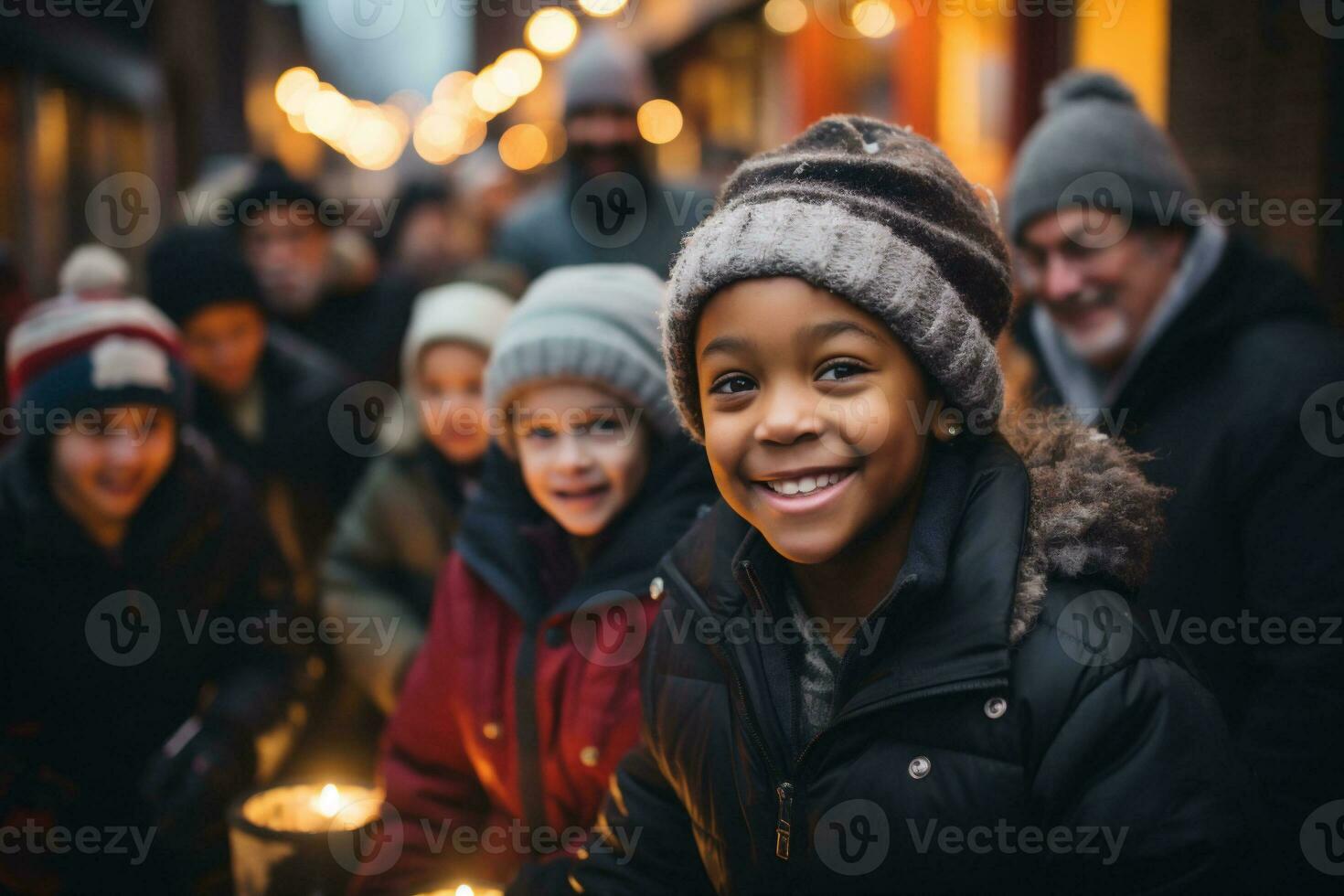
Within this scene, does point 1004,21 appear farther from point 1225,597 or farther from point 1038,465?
point 1038,465

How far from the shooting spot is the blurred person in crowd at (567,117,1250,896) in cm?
144

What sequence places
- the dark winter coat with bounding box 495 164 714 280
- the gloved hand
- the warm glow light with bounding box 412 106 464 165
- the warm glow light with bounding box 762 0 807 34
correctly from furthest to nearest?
the warm glow light with bounding box 412 106 464 165
the warm glow light with bounding box 762 0 807 34
the dark winter coat with bounding box 495 164 714 280
the gloved hand

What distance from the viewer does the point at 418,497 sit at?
11.8ft

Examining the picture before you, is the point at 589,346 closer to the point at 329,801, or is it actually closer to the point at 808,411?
the point at 808,411

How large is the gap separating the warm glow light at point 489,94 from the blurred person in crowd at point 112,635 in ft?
31.8

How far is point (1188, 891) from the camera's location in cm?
140

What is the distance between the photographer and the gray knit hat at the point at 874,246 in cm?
151

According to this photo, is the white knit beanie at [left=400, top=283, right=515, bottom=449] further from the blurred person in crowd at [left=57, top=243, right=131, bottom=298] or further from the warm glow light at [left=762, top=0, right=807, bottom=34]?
the warm glow light at [left=762, top=0, right=807, bottom=34]

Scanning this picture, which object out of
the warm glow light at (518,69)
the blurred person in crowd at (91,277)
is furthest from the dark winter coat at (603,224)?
→ the warm glow light at (518,69)

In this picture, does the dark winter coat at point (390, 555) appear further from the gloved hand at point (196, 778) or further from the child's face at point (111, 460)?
the child's face at point (111, 460)

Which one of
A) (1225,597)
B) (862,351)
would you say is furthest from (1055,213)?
(862,351)

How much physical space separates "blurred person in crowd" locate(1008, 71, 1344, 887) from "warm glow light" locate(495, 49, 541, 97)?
8918 mm

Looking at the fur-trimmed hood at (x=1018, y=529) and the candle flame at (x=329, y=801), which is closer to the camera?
the fur-trimmed hood at (x=1018, y=529)

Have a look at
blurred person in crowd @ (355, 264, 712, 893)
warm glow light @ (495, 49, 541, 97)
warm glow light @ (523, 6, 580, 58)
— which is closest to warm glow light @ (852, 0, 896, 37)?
warm glow light @ (523, 6, 580, 58)
